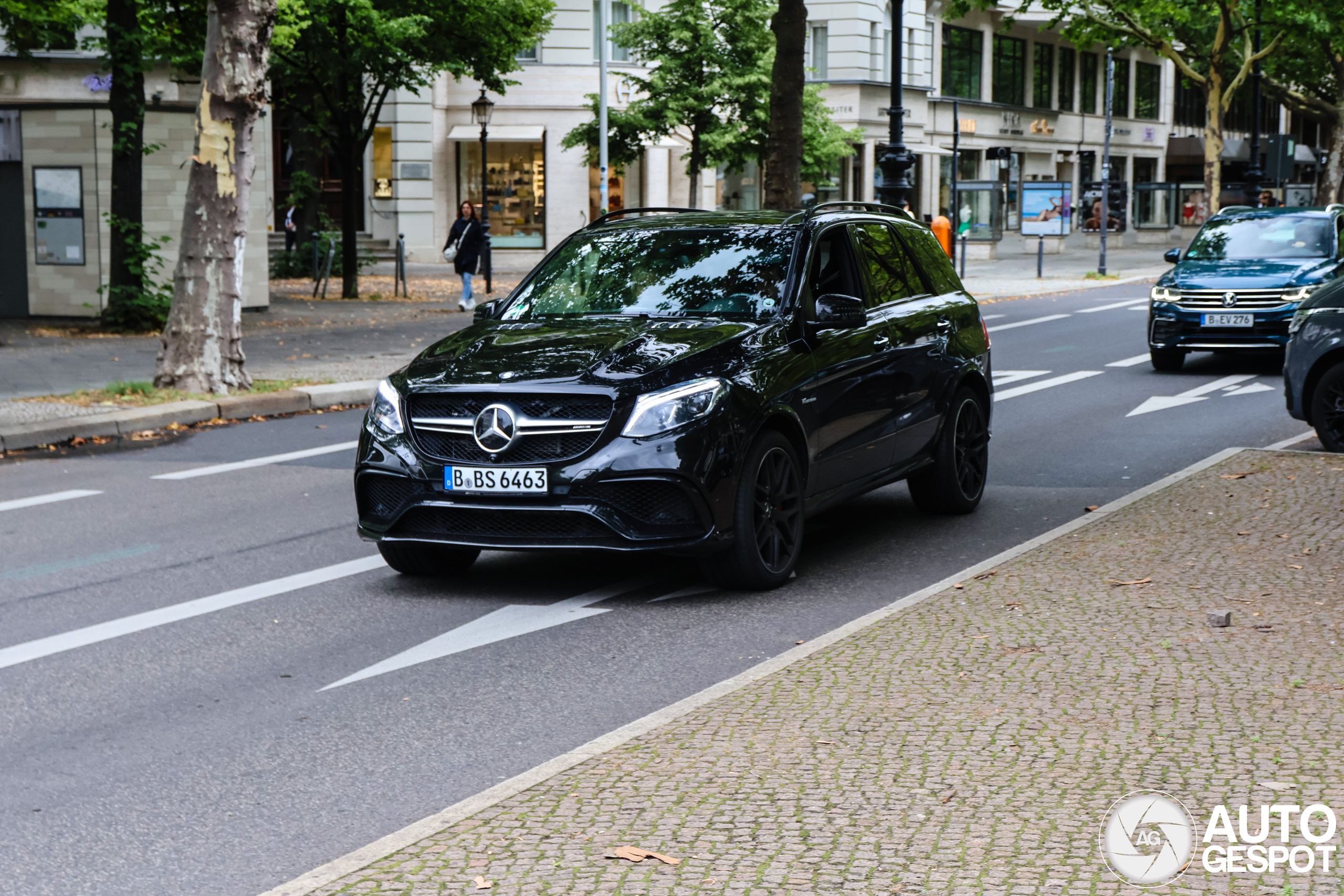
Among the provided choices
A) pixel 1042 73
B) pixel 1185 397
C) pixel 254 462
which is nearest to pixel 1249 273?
pixel 1185 397

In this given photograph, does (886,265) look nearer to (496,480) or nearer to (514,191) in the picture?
(496,480)

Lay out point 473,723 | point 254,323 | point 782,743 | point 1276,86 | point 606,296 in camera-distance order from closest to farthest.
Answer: point 782,743 → point 473,723 → point 606,296 → point 254,323 → point 1276,86

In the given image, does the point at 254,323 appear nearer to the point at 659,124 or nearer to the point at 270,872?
the point at 659,124

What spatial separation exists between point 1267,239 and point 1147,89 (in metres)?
61.7

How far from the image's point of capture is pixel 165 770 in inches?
203

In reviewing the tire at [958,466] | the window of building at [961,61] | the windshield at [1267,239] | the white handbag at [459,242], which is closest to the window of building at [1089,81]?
the window of building at [961,61]

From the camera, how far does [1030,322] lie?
1033 inches

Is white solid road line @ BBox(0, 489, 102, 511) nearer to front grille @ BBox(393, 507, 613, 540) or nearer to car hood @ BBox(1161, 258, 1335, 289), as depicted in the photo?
front grille @ BBox(393, 507, 613, 540)

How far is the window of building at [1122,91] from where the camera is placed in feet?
243

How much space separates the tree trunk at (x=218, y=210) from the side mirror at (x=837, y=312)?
8.70 metres

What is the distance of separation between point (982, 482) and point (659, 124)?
30777 millimetres

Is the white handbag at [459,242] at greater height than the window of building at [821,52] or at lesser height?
lesser

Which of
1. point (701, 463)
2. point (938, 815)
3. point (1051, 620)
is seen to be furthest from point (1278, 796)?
point (701, 463)

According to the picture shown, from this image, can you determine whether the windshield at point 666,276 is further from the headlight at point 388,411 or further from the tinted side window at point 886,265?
the headlight at point 388,411
